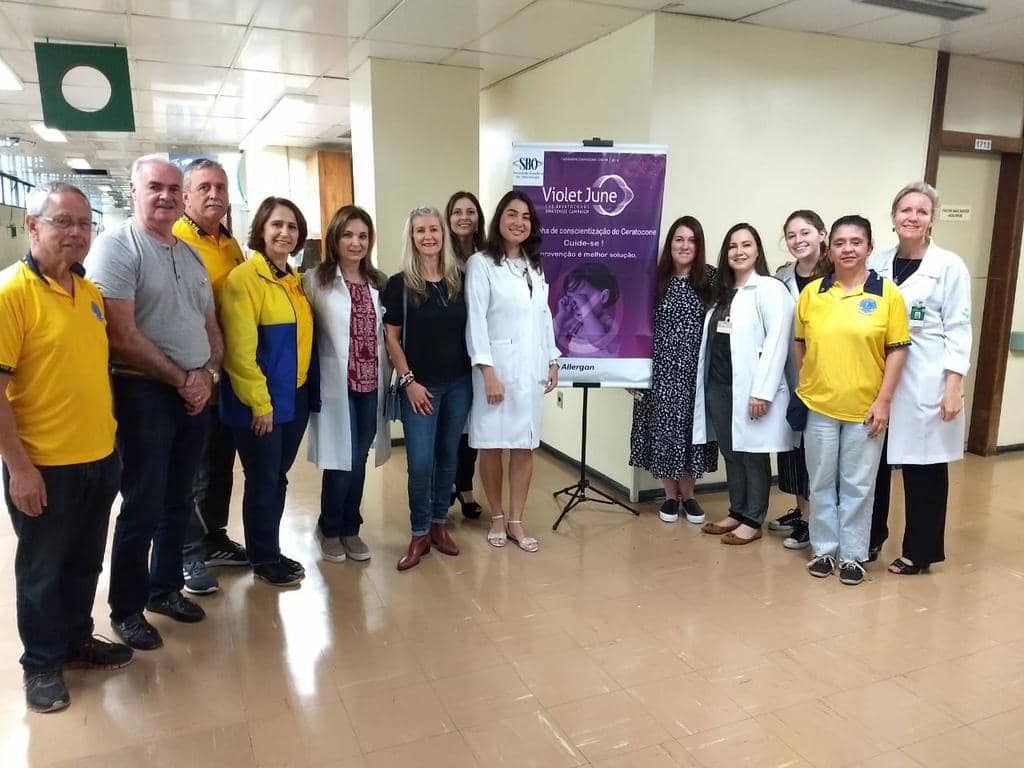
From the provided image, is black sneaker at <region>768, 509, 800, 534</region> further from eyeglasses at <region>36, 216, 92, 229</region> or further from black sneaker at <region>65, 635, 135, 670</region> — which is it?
eyeglasses at <region>36, 216, 92, 229</region>

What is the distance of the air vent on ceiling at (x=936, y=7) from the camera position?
11.8ft

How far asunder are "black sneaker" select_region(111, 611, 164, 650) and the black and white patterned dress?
240cm

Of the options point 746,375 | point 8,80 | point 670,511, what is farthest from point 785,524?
point 8,80

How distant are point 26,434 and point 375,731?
1324 mm

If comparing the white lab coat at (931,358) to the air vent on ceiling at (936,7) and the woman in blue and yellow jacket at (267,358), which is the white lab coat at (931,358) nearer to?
the air vent on ceiling at (936,7)

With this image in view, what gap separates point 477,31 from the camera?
4.21 m

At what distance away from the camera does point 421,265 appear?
3.17 meters

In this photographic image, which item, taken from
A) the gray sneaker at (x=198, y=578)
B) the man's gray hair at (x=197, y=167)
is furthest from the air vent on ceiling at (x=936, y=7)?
the gray sneaker at (x=198, y=578)

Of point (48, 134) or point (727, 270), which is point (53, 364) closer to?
point (727, 270)

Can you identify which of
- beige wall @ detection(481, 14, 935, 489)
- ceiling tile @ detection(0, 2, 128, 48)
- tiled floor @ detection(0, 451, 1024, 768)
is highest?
ceiling tile @ detection(0, 2, 128, 48)

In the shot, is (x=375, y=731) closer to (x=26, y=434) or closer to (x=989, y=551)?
(x=26, y=434)

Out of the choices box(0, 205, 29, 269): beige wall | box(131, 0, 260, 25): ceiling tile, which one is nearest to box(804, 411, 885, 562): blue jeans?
box(131, 0, 260, 25): ceiling tile

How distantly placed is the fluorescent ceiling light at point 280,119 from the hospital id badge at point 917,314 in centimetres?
506

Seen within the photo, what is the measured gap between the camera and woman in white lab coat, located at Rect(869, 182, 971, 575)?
10.1 ft
